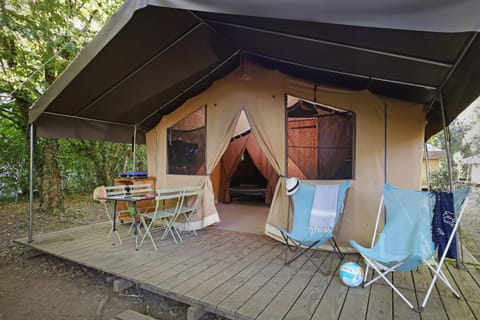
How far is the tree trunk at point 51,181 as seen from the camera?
6000 millimetres

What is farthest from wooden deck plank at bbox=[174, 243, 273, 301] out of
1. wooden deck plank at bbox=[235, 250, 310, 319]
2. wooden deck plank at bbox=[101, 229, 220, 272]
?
wooden deck plank at bbox=[101, 229, 220, 272]

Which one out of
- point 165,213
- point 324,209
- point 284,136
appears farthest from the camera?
point 284,136

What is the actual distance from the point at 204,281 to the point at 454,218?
2.31 metres

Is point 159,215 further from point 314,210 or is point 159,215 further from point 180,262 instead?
point 314,210

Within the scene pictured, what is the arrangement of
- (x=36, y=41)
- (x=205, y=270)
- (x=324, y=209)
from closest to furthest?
1. (x=205, y=270)
2. (x=324, y=209)
3. (x=36, y=41)

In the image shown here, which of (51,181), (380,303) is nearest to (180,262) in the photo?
(380,303)

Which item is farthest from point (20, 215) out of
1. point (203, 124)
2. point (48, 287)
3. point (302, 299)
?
point (302, 299)

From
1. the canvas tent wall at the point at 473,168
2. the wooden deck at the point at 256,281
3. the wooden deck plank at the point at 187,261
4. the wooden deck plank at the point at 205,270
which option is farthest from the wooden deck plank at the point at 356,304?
the canvas tent wall at the point at 473,168

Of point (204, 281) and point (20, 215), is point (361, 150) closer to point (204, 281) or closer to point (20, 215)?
point (204, 281)

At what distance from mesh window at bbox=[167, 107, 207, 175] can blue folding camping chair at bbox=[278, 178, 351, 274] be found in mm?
1826

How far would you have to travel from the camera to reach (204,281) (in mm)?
2367

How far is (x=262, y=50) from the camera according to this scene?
3283mm

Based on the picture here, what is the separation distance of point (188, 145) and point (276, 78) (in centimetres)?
194

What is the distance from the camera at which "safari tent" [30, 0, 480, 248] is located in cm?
160
